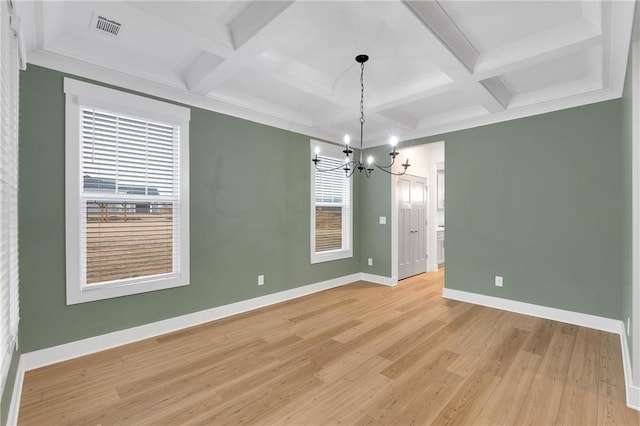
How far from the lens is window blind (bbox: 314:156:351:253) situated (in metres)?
4.94

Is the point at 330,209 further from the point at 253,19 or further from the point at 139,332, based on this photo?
the point at 253,19

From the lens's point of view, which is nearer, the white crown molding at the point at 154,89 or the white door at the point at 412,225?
the white crown molding at the point at 154,89

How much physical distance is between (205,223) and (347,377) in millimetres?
2258

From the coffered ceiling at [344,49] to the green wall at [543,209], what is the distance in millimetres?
342

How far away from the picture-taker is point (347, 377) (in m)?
2.36

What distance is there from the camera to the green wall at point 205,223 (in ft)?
8.14

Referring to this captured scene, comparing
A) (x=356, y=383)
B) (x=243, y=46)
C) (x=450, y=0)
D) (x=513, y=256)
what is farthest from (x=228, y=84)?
(x=513, y=256)

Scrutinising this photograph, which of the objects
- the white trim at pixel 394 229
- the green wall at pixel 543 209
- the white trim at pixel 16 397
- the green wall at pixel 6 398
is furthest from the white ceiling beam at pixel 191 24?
the white trim at pixel 394 229

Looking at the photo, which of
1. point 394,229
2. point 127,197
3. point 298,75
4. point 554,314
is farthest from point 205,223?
point 554,314

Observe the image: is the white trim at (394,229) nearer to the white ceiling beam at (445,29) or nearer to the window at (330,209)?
the window at (330,209)

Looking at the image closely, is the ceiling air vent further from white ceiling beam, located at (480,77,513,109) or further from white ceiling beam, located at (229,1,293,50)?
white ceiling beam, located at (480,77,513,109)

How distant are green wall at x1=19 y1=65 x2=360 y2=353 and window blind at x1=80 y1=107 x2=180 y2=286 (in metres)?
0.19

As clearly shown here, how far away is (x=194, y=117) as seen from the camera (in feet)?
11.1

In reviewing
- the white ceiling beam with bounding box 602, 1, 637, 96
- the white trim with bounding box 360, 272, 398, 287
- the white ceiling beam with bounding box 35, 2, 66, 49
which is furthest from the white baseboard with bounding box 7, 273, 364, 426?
the white ceiling beam with bounding box 602, 1, 637, 96
